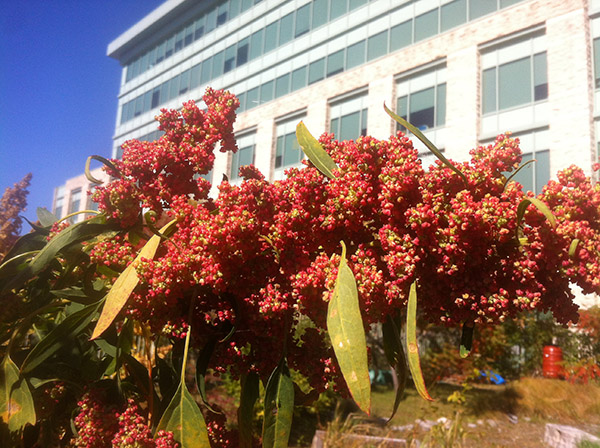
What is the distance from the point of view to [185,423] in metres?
0.62

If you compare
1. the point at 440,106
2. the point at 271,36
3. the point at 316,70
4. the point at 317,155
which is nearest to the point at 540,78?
the point at 440,106

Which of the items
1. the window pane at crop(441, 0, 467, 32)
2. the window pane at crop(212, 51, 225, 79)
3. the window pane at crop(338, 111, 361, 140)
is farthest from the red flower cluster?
the window pane at crop(441, 0, 467, 32)

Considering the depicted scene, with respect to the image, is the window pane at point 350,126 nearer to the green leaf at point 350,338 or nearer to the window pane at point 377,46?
the window pane at point 377,46

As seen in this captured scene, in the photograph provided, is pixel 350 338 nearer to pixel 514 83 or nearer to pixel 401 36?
pixel 514 83

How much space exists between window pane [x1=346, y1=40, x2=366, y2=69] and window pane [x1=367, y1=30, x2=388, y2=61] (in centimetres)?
20

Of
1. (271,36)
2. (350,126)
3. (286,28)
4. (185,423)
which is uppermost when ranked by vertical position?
(286,28)

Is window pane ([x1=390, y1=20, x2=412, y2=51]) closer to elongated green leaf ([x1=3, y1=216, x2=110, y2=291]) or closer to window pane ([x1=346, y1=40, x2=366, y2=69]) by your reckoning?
window pane ([x1=346, y1=40, x2=366, y2=69])

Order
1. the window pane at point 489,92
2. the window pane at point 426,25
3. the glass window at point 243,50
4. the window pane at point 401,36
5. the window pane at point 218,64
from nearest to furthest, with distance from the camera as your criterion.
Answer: the window pane at point 489,92
the window pane at point 426,25
the window pane at point 218,64
the window pane at point 401,36
the glass window at point 243,50

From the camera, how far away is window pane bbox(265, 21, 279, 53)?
47.7ft

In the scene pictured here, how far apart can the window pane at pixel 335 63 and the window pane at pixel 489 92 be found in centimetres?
445

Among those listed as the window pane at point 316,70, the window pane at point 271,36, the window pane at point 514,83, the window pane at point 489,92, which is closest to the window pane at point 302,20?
the window pane at point 271,36

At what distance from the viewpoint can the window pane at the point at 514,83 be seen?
11156 millimetres

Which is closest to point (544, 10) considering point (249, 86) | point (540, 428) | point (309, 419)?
point (249, 86)

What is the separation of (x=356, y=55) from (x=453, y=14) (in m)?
2.97
